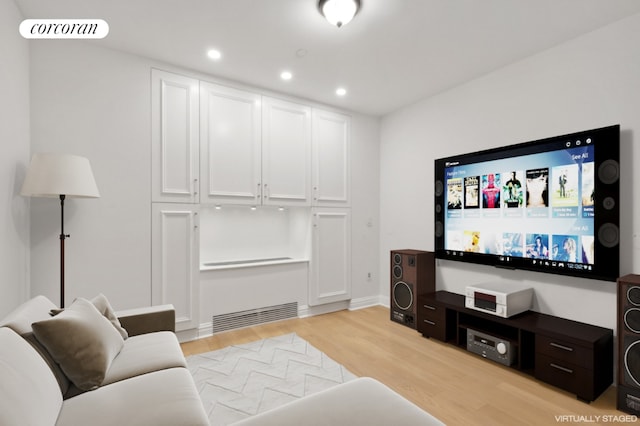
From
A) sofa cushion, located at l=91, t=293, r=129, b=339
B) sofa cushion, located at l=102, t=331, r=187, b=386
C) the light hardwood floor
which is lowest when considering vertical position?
the light hardwood floor

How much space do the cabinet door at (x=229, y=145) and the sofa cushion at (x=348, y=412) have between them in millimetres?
2397

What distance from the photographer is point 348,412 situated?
1163 millimetres

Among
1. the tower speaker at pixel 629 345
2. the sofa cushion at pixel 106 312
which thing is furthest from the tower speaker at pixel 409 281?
the sofa cushion at pixel 106 312

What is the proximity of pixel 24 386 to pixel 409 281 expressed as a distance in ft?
10.3

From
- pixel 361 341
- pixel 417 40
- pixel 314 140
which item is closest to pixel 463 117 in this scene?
pixel 417 40

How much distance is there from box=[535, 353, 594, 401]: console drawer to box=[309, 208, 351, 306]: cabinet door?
88.3 inches

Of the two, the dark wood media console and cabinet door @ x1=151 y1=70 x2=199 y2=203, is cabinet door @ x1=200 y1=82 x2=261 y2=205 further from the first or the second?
the dark wood media console

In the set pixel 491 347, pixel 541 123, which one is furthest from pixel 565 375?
pixel 541 123

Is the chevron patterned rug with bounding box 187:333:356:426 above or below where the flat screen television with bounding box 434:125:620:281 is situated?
below

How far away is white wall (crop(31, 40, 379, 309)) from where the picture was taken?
246 centimetres

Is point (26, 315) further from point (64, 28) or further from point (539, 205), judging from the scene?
point (539, 205)

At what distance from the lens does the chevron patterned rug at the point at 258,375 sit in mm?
1983

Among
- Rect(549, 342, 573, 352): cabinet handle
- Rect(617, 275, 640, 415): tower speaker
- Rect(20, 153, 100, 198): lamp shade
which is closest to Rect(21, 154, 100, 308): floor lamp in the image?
Rect(20, 153, 100, 198): lamp shade

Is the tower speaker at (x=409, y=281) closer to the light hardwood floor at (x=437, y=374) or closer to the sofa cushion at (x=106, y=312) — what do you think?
the light hardwood floor at (x=437, y=374)
